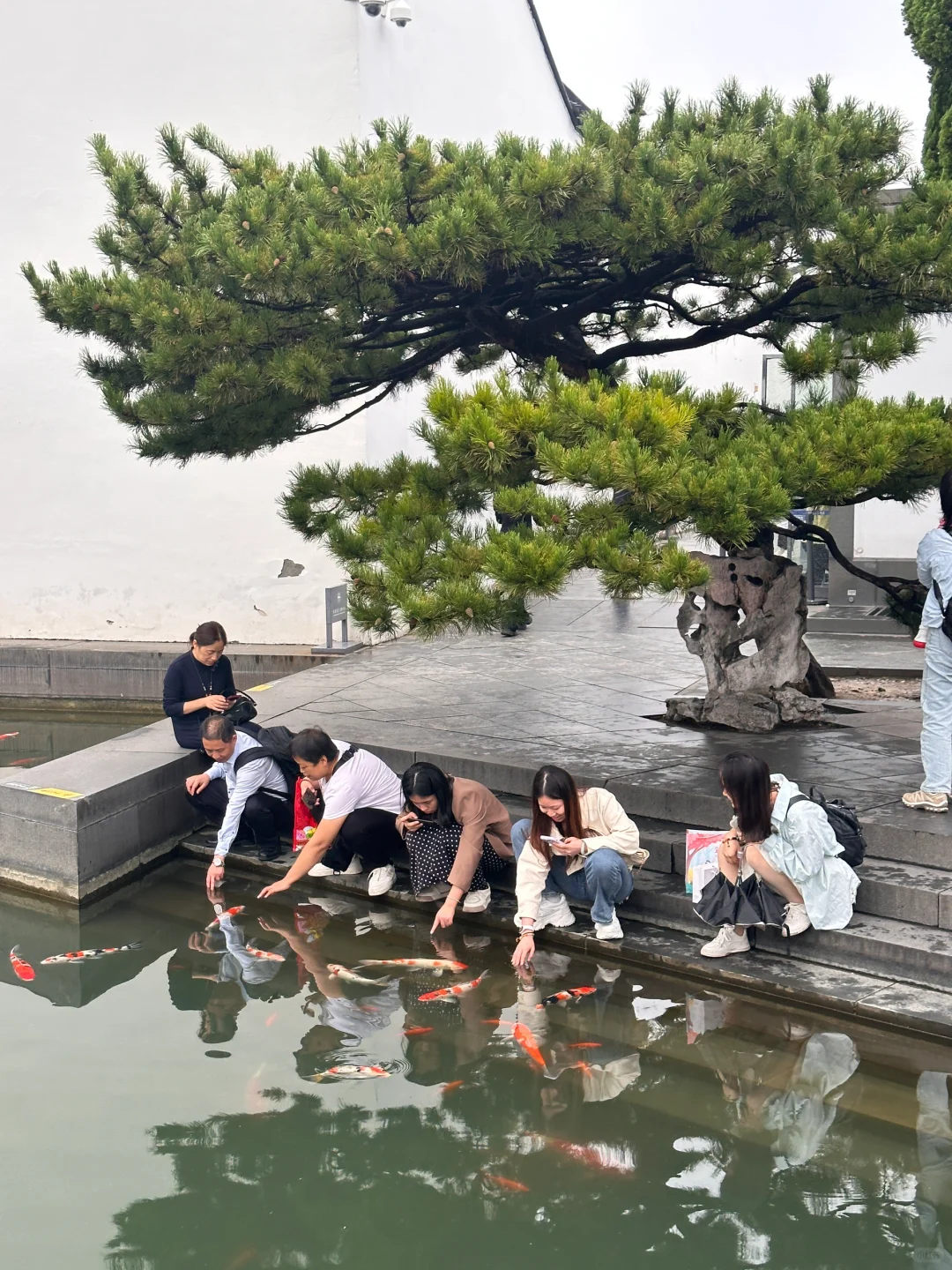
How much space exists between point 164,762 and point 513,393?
9.71 ft

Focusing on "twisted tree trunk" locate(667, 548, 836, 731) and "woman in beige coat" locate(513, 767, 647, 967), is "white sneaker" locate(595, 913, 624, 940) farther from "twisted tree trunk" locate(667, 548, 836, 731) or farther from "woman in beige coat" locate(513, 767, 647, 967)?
"twisted tree trunk" locate(667, 548, 836, 731)

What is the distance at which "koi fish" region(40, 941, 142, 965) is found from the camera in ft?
16.7

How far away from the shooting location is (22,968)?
16.5ft

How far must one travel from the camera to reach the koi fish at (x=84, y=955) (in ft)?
16.7

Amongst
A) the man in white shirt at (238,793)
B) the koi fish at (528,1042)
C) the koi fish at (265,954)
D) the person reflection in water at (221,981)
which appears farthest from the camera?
the man in white shirt at (238,793)

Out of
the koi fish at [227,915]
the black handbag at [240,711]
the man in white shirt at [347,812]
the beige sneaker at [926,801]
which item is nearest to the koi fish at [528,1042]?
the man in white shirt at [347,812]

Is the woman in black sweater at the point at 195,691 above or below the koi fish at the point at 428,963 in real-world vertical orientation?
above

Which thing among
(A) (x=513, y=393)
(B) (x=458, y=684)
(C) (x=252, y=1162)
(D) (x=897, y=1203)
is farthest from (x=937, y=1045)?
(B) (x=458, y=684)

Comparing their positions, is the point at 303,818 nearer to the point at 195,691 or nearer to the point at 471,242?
the point at 195,691

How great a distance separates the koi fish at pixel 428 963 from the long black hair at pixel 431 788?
592 mm

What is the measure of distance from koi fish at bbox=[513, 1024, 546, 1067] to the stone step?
92cm

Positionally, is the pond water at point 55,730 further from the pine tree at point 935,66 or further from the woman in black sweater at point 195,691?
the pine tree at point 935,66

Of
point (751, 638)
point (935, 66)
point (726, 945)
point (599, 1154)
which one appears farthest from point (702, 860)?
point (935, 66)

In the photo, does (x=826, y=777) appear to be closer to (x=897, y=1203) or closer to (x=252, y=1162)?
(x=897, y=1203)
